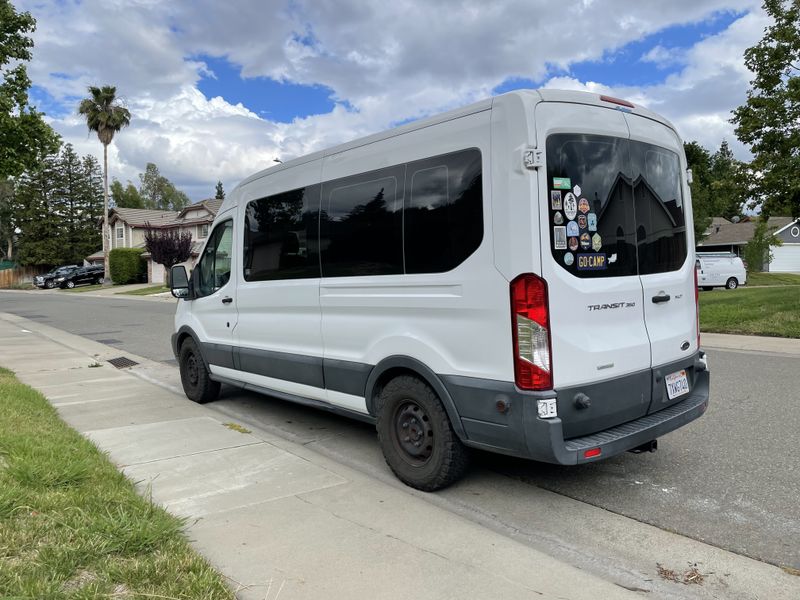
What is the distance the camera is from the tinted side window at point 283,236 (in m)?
5.09

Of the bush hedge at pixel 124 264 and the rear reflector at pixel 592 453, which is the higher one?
the bush hedge at pixel 124 264

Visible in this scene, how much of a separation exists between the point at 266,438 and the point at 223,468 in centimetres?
89

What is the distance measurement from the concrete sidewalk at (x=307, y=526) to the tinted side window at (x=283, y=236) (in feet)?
5.05

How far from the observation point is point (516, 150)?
3480 mm

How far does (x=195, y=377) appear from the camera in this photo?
7172mm

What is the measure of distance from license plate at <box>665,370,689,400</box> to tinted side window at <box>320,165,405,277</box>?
6.63 ft

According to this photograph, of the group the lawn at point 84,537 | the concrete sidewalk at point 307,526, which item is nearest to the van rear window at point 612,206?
the concrete sidewalk at point 307,526

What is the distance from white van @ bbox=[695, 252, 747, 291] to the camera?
26469mm

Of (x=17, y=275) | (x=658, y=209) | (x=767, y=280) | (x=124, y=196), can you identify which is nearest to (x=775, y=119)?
(x=658, y=209)

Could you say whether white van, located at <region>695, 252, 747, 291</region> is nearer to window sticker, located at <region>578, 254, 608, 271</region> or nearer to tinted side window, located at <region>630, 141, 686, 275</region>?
tinted side window, located at <region>630, 141, 686, 275</region>

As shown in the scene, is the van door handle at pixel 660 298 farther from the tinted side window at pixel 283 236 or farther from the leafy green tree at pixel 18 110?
the leafy green tree at pixel 18 110

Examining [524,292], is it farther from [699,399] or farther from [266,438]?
[266,438]

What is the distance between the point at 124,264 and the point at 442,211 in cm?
4959

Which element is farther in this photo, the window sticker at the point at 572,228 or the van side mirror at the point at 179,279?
the van side mirror at the point at 179,279
